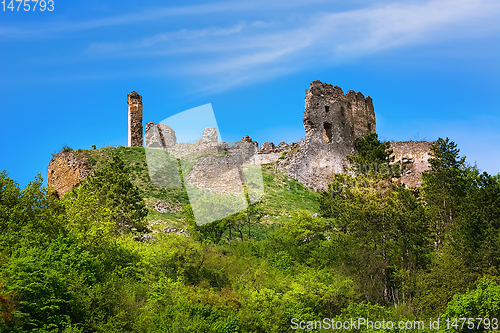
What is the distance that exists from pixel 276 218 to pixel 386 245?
9336 mm

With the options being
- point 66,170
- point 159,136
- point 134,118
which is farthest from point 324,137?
point 66,170

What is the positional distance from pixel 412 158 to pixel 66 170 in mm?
28280

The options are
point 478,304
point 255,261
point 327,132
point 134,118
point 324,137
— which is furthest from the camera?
point 134,118

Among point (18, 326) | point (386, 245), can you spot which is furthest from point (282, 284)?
point (18, 326)

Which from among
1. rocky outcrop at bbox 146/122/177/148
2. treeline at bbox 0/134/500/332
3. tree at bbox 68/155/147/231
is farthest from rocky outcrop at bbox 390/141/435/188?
tree at bbox 68/155/147/231

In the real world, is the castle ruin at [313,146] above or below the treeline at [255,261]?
above

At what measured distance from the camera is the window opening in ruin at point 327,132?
175 feet

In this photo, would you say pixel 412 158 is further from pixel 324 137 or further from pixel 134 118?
pixel 134 118

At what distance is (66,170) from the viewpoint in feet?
156

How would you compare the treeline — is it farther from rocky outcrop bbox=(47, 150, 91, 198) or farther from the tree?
rocky outcrop bbox=(47, 150, 91, 198)

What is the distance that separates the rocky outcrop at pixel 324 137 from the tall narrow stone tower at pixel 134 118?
12798 mm

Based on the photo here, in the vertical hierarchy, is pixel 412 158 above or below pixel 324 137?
A: below

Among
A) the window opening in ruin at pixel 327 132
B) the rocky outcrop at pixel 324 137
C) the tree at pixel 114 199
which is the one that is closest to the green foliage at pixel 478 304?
the tree at pixel 114 199

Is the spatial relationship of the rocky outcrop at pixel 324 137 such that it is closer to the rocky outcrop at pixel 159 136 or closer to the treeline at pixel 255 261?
the rocky outcrop at pixel 159 136
